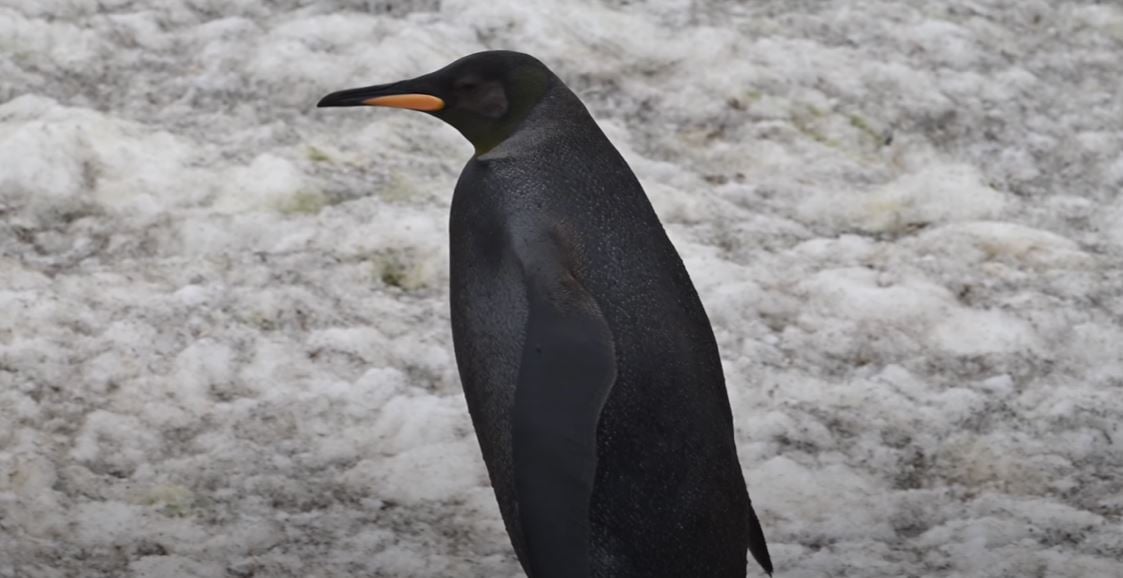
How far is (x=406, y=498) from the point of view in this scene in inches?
118

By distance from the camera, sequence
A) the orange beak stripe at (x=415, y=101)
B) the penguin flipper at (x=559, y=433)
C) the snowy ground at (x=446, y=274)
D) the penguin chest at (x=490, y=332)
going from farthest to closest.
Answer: the snowy ground at (x=446, y=274) < the orange beak stripe at (x=415, y=101) < the penguin chest at (x=490, y=332) < the penguin flipper at (x=559, y=433)

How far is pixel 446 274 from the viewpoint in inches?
142

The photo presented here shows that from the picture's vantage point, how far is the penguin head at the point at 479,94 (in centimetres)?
244

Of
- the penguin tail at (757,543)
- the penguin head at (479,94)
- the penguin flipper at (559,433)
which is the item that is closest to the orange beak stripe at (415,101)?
the penguin head at (479,94)

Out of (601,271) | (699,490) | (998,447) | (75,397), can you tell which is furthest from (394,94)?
(998,447)

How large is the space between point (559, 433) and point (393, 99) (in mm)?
686

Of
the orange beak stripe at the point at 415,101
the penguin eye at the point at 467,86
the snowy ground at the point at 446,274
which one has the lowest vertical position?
the snowy ground at the point at 446,274

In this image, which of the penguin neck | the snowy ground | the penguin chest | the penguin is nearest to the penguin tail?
the penguin

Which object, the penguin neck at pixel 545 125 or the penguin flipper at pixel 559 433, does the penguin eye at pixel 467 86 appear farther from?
the penguin flipper at pixel 559 433

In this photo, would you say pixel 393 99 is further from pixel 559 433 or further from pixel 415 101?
pixel 559 433

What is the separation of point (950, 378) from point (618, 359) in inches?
55.5

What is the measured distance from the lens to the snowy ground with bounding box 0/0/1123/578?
2.94m

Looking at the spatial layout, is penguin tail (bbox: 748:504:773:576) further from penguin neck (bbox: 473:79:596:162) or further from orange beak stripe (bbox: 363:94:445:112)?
orange beak stripe (bbox: 363:94:445:112)

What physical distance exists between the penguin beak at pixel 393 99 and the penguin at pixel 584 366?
154 millimetres
